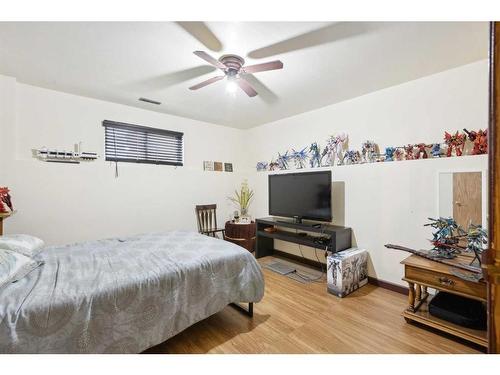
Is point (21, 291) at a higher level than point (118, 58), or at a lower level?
lower

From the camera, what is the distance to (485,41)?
71.0 inches

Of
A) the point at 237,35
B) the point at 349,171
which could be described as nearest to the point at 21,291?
the point at 237,35

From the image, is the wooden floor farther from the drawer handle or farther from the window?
the window

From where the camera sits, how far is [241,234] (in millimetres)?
3873

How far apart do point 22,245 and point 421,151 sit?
3669 mm

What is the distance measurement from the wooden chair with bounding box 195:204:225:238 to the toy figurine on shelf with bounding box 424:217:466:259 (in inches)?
114

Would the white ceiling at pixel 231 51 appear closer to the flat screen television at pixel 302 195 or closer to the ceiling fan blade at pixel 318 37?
the ceiling fan blade at pixel 318 37

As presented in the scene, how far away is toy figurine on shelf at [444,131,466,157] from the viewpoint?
2.22 m

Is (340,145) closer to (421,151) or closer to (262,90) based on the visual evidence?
(421,151)

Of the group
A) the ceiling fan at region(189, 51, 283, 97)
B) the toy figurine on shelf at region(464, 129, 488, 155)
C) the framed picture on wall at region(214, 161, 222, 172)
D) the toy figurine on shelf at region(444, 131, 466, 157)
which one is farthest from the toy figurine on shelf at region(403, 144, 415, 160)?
the framed picture on wall at region(214, 161, 222, 172)

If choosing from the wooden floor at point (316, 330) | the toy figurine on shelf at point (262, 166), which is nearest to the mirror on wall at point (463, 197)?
the wooden floor at point (316, 330)

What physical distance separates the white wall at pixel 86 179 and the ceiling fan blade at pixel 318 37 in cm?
229
